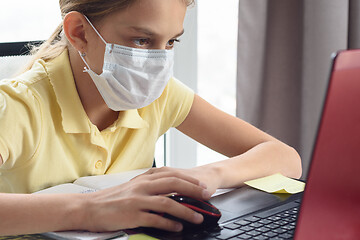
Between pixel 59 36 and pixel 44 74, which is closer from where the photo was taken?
pixel 44 74

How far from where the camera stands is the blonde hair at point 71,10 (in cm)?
102

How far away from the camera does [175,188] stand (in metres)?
0.77

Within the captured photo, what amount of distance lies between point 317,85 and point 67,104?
1.08m

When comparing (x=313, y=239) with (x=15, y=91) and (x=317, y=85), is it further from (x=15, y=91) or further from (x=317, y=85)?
(x=317, y=85)

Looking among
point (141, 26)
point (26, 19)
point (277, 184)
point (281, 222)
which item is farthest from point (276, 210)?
point (26, 19)

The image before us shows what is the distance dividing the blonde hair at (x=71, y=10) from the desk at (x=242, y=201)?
1.38ft

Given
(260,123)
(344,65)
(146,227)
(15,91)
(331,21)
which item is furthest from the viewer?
(260,123)

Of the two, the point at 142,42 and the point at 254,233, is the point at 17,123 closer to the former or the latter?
the point at 142,42

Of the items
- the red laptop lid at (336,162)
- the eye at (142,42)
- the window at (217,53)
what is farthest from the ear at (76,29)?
the window at (217,53)

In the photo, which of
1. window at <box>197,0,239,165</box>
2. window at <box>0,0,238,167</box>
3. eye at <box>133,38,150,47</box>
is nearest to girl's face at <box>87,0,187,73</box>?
eye at <box>133,38,150,47</box>

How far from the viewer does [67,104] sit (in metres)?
1.08

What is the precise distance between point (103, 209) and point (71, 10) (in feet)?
1.72

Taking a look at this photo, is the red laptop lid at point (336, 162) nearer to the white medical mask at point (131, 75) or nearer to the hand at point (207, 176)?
the hand at point (207, 176)

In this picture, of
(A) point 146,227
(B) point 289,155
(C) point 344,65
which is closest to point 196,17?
(B) point 289,155
